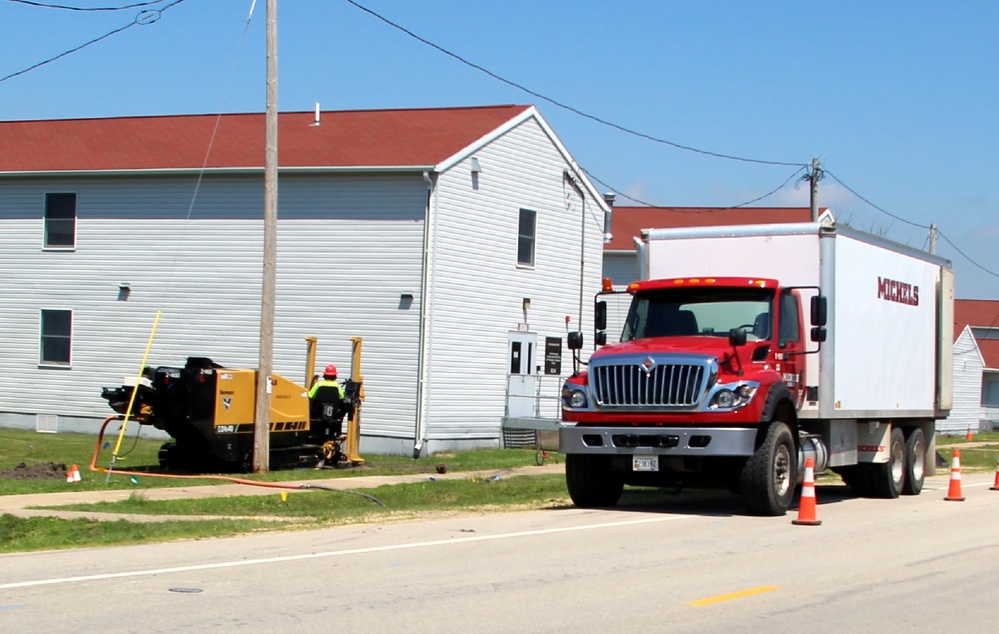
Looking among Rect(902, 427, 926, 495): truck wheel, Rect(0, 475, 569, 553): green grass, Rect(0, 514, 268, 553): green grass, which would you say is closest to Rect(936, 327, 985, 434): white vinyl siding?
Rect(902, 427, 926, 495): truck wheel

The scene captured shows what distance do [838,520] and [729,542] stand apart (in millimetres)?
A: 3323

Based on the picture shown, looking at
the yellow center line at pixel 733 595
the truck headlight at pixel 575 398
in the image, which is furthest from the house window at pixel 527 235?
the yellow center line at pixel 733 595

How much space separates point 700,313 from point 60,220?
20500 mm

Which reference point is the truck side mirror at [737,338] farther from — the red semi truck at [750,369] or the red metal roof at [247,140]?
the red metal roof at [247,140]

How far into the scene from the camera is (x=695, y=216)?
50.4 m

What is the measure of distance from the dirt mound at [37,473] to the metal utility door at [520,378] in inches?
507

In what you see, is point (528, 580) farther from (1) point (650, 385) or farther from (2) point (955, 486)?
(2) point (955, 486)

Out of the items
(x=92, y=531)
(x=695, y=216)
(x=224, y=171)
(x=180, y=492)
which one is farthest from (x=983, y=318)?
(x=92, y=531)

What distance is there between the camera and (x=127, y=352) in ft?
101

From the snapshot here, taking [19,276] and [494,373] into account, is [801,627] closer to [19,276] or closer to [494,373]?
[494,373]

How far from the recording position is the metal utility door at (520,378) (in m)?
30.3

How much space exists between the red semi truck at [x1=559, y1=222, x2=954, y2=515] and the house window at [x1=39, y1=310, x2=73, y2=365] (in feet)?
60.9

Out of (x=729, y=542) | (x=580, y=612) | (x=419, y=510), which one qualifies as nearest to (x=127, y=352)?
(x=419, y=510)

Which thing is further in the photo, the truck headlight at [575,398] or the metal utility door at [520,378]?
the metal utility door at [520,378]
